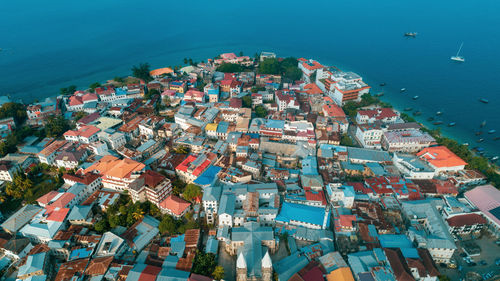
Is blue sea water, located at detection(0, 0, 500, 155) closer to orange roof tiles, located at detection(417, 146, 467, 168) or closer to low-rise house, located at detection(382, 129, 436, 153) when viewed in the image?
low-rise house, located at detection(382, 129, 436, 153)

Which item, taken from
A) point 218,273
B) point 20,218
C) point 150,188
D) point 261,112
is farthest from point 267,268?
point 261,112

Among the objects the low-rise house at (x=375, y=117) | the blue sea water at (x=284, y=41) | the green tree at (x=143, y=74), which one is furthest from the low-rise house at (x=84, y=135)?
the low-rise house at (x=375, y=117)

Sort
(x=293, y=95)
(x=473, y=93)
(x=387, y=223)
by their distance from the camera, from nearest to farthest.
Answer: (x=387, y=223) → (x=293, y=95) → (x=473, y=93)

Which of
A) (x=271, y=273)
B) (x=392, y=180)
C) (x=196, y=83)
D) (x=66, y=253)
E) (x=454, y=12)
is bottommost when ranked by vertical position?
(x=66, y=253)

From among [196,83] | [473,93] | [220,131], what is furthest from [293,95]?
[473,93]

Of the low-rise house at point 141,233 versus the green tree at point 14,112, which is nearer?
the low-rise house at point 141,233

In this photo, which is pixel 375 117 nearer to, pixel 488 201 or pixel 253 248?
pixel 488 201

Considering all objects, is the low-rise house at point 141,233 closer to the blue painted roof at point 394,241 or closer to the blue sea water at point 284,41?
the blue painted roof at point 394,241

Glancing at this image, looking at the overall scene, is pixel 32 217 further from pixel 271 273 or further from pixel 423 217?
pixel 423 217
